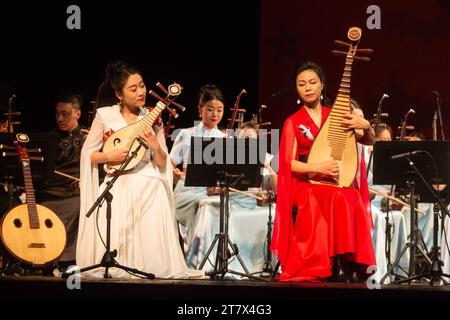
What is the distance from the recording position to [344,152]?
18.7 ft

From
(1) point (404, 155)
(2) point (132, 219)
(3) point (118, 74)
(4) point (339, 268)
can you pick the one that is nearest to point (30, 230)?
(2) point (132, 219)

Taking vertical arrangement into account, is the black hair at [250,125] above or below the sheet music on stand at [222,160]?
above

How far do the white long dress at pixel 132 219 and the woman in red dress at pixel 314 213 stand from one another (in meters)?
0.87

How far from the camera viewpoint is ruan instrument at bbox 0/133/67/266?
250 inches

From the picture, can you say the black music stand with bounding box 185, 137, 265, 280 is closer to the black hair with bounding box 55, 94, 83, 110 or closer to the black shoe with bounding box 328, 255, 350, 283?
the black shoe with bounding box 328, 255, 350, 283

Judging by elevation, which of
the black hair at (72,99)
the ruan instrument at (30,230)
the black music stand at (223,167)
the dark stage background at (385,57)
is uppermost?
the dark stage background at (385,57)

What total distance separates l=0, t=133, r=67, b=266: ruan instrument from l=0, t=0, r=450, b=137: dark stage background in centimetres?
234

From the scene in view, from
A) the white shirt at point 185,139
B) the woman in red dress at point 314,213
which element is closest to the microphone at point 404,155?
the woman in red dress at point 314,213

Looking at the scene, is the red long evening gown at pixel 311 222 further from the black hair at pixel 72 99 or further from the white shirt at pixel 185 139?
the black hair at pixel 72 99

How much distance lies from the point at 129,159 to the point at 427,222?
358cm

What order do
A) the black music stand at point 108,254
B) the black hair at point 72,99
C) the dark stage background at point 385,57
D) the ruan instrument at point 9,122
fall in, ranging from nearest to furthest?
the black music stand at point 108,254 < the ruan instrument at point 9,122 < the black hair at point 72,99 < the dark stage background at point 385,57

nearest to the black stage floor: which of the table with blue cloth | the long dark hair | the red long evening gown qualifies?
the red long evening gown

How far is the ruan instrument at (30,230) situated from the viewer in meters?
6.36

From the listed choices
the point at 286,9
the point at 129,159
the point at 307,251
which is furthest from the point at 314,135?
the point at 286,9
